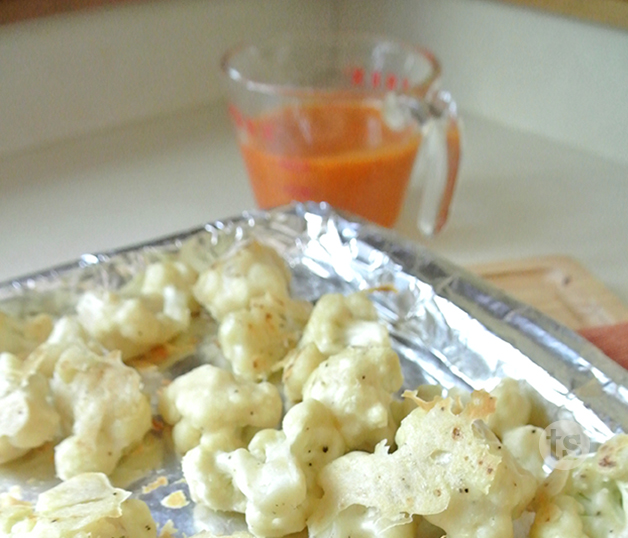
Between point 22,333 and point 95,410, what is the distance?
0.19 metres

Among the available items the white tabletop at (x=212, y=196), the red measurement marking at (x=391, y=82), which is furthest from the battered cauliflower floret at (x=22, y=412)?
the red measurement marking at (x=391, y=82)

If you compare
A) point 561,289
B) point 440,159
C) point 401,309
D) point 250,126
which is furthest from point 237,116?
point 561,289

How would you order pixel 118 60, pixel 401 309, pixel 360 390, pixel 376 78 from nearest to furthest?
pixel 360 390, pixel 401 309, pixel 376 78, pixel 118 60

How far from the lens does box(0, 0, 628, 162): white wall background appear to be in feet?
4.27

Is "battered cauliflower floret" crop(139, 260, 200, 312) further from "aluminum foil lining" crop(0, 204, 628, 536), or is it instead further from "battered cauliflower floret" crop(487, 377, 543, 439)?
"battered cauliflower floret" crop(487, 377, 543, 439)

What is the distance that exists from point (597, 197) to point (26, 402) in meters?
1.04

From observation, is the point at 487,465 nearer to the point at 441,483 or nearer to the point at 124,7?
the point at 441,483

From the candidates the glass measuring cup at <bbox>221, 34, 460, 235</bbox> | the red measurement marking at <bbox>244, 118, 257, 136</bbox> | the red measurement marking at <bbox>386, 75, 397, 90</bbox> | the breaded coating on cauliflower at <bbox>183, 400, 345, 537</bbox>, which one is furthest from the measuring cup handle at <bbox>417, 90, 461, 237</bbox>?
the breaded coating on cauliflower at <bbox>183, 400, 345, 537</bbox>

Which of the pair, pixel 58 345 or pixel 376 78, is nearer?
pixel 58 345

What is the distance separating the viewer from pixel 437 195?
1059 mm

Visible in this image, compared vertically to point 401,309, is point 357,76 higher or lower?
higher

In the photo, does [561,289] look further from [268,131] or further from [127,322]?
[127,322]

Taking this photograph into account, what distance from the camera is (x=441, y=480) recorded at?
1.75 ft

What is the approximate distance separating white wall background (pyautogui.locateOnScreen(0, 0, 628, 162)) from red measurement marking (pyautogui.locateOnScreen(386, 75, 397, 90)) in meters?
0.35
